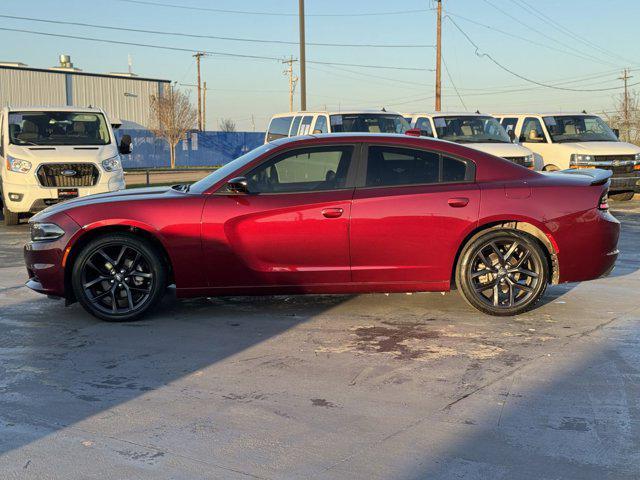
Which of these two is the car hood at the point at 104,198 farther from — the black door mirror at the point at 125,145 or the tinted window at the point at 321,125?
the tinted window at the point at 321,125

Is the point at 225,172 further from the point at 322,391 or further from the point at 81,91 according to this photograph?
the point at 81,91

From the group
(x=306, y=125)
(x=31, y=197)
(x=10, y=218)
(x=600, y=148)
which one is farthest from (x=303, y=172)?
(x=600, y=148)

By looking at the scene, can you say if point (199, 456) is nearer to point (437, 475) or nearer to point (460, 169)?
point (437, 475)

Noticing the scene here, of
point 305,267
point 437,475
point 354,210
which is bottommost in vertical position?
point 437,475

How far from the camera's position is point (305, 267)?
6.74 m

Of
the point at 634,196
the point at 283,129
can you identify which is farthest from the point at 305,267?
the point at 634,196

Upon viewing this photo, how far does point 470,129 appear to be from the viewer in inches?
694

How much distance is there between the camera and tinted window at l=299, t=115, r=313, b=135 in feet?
56.7

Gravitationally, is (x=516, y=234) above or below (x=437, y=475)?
above

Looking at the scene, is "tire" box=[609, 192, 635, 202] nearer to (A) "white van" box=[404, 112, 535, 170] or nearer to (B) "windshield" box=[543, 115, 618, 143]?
(B) "windshield" box=[543, 115, 618, 143]

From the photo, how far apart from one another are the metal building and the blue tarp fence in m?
3.99

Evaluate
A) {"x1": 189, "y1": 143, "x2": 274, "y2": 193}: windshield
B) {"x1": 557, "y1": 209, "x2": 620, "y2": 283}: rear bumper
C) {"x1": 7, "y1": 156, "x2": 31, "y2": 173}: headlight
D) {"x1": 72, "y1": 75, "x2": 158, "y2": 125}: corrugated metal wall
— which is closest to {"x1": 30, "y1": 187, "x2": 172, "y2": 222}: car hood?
{"x1": 189, "y1": 143, "x2": 274, "y2": 193}: windshield

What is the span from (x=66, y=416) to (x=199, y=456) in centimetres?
100

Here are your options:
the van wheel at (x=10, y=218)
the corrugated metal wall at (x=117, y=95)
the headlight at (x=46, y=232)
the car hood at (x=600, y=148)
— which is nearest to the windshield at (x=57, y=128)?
the van wheel at (x=10, y=218)
